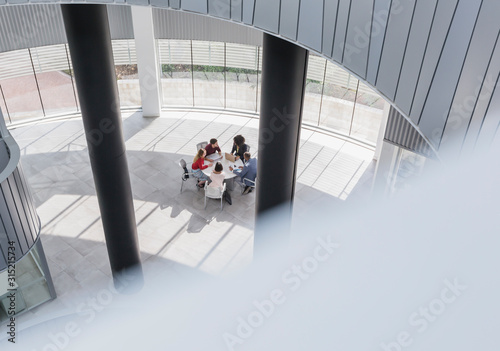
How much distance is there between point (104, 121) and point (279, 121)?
8.96 feet

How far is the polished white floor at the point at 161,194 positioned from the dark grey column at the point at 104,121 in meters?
1.58

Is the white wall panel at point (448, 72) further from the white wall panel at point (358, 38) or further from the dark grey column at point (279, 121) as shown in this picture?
the dark grey column at point (279, 121)

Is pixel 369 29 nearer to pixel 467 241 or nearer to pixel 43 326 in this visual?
pixel 467 241

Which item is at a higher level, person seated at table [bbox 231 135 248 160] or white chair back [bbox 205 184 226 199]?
person seated at table [bbox 231 135 248 160]

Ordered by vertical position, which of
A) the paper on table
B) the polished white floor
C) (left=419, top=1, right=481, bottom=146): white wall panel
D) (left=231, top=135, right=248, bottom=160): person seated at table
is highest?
(left=419, top=1, right=481, bottom=146): white wall panel

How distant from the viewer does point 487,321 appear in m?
4.81

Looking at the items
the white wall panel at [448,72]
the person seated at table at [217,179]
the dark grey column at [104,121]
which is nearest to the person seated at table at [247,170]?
the person seated at table at [217,179]

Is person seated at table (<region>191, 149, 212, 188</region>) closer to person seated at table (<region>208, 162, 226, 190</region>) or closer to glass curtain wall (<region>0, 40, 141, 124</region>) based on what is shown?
person seated at table (<region>208, 162, 226, 190</region>)

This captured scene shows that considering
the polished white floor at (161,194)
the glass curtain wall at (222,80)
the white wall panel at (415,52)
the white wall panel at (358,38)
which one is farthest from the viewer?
the glass curtain wall at (222,80)

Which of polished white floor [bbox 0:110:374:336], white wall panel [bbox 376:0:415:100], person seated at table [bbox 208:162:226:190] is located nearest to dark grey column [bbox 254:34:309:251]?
white wall panel [bbox 376:0:415:100]

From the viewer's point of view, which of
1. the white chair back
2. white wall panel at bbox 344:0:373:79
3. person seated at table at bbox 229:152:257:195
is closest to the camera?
white wall panel at bbox 344:0:373:79

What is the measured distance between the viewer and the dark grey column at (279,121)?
20.9ft

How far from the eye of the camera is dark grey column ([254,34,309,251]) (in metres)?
6.37

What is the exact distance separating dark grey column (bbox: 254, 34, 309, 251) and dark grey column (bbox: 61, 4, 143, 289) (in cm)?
231
